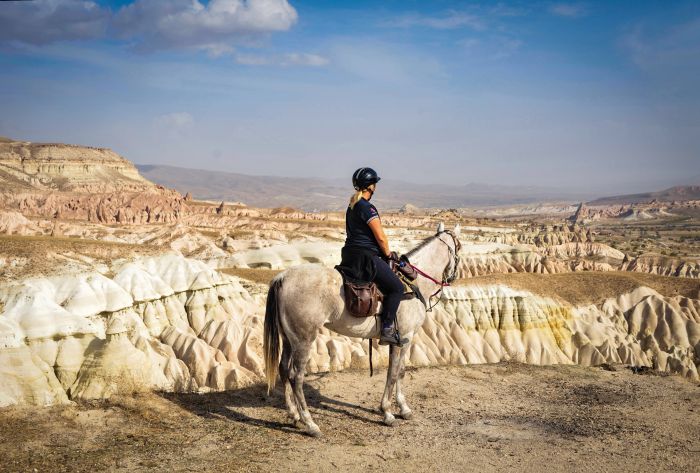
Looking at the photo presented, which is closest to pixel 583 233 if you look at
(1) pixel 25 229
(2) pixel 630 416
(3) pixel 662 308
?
(3) pixel 662 308

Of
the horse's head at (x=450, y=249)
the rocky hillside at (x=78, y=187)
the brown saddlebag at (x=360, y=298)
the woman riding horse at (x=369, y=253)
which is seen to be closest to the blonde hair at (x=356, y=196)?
the woman riding horse at (x=369, y=253)

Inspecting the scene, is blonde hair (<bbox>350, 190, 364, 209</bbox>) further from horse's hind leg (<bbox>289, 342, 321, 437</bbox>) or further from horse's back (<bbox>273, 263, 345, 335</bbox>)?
horse's hind leg (<bbox>289, 342, 321, 437</bbox>)

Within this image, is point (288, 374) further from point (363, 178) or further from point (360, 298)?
point (363, 178)

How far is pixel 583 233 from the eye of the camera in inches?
4213

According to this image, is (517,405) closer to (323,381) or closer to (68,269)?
(323,381)

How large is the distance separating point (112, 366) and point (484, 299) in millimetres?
27052

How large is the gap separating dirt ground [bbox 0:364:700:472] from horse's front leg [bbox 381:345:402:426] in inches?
9.2

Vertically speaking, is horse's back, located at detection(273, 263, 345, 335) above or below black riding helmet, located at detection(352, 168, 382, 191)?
below

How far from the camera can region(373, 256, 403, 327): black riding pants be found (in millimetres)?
10836

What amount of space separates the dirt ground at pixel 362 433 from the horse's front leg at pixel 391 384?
23cm

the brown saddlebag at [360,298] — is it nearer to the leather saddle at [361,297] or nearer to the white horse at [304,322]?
the leather saddle at [361,297]

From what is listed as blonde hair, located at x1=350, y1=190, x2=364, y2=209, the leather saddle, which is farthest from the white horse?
blonde hair, located at x1=350, y1=190, x2=364, y2=209

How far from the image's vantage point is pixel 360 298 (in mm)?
10742

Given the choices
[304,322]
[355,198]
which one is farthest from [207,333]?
[355,198]
